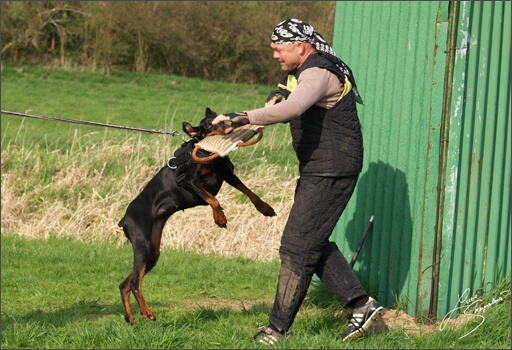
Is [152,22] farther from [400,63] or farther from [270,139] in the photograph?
[400,63]

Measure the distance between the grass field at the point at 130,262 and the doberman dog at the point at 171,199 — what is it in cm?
35

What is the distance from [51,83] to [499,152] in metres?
20.0

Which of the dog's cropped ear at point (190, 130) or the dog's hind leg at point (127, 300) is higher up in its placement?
the dog's cropped ear at point (190, 130)

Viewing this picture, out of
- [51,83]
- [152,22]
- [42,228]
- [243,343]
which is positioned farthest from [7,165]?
[152,22]

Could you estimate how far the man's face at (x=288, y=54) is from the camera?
4766 mm

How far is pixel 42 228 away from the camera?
10.0 m

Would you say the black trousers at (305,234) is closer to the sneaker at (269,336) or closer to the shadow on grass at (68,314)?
the sneaker at (269,336)

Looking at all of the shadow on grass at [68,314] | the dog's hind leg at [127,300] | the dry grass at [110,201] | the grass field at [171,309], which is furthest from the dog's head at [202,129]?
the dry grass at [110,201]

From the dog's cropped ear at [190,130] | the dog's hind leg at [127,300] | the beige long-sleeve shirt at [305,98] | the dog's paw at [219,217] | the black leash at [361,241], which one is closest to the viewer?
the beige long-sleeve shirt at [305,98]

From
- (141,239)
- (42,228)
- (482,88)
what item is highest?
(482,88)

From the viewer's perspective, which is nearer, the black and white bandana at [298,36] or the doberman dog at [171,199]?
the black and white bandana at [298,36]

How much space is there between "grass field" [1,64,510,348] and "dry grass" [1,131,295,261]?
0.02 metres

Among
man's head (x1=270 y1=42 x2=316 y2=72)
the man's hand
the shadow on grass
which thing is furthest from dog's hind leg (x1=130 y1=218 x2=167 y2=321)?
man's head (x1=270 y1=42 x2=316 y2=72)

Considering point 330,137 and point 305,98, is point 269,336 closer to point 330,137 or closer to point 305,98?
point 330,137
